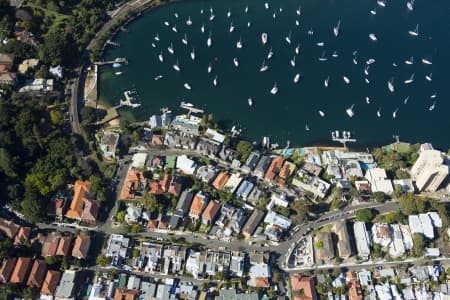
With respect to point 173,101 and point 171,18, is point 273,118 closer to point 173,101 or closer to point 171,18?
point 173,101

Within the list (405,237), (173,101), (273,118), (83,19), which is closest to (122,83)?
(173,101)

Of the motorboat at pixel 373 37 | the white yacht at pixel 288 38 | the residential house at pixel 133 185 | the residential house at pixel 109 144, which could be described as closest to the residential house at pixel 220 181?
the residential house at pixel 133 185

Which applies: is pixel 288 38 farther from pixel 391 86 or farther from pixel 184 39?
pixel 391 86

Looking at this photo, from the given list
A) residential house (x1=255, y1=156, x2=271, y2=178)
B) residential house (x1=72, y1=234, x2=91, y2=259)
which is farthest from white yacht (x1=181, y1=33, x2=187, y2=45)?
residential house (x1=72, y1=234, x2=91, y2=259)

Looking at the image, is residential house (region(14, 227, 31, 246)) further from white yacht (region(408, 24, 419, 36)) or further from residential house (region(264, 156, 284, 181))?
white yacht (region(408, 24, 419, 36))

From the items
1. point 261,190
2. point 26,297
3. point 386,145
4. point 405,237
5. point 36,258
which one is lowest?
point 26,297

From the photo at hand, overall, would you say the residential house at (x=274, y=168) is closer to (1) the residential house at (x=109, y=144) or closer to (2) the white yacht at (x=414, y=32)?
(1) the residential house at (x=109, y=144)
